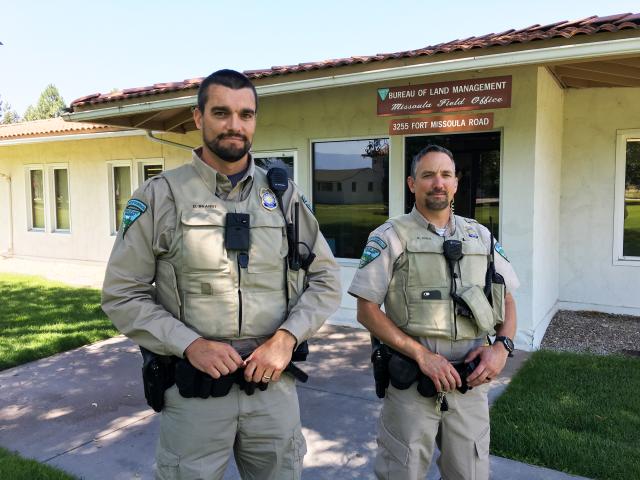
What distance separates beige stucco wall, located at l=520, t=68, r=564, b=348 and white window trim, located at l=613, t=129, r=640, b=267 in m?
0.68

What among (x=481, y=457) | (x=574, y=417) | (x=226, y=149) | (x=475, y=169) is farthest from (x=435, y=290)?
(x=475, y=169)

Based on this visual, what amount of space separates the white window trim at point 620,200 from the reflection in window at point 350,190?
301 cm

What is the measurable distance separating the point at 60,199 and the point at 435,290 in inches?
456

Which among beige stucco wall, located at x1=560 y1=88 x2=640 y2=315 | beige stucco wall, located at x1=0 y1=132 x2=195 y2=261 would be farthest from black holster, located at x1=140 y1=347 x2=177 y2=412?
beige stucco wall, located at x1=0 y1=132 x2=195 y2=261

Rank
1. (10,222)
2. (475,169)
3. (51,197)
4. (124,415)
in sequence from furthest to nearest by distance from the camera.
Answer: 1. (10,222)
2. (51,197)
3. (475,169)
4. (124,415)

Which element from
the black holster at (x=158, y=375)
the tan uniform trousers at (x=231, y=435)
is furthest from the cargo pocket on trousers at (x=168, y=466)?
the black holster at (x=158, y=375)

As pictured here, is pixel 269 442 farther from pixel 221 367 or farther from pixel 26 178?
pixel 26 178

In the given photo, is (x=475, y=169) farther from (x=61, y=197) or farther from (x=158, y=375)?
(x=61, y=197)

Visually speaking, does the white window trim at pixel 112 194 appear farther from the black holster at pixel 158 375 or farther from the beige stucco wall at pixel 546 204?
the black holster at pixel 158 375

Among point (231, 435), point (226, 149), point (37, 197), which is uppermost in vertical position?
point (37, 197)

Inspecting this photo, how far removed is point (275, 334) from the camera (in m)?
1.85

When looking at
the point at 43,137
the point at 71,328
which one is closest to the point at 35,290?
the point at 71,328

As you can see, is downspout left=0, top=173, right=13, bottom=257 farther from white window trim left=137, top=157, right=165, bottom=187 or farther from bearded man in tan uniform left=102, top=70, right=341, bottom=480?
bearded man in tan uniform left=102, top=70, right=341, bottom=480

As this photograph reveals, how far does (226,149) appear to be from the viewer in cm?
187
